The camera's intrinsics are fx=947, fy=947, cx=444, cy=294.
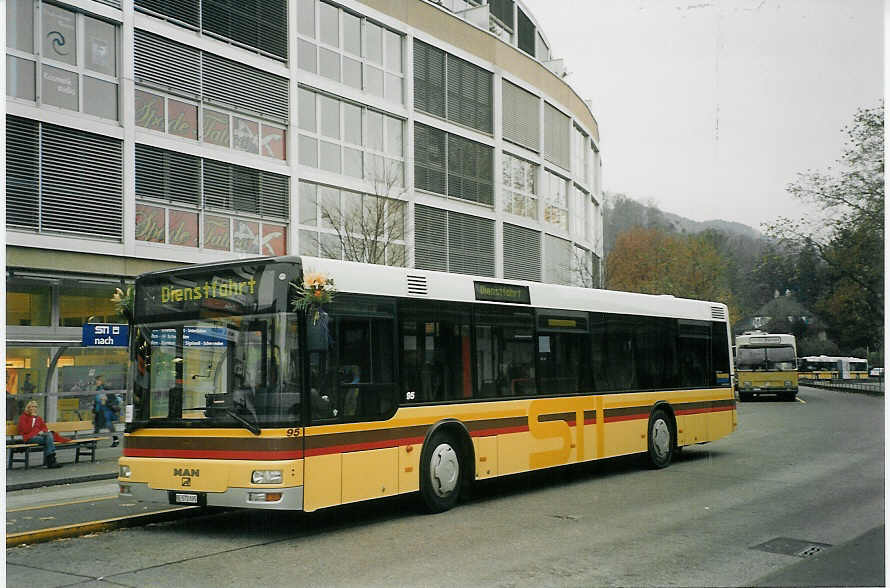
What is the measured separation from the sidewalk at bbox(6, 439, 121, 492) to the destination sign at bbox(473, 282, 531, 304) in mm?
7494

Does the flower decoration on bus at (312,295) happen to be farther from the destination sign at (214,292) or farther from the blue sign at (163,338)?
the blue sign at (163,338)

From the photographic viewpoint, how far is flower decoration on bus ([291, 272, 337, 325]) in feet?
30.6

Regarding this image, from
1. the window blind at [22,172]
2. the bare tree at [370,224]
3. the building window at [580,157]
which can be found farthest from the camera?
the building window at [580,157]

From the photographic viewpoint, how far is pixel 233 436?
9.27 m

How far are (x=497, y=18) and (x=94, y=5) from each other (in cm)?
1720

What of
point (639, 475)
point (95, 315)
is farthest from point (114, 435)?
point (639, 475)

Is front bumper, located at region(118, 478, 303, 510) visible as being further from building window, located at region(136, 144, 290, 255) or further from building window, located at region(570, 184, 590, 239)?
building window, located at region(570, 184, 590, 239)

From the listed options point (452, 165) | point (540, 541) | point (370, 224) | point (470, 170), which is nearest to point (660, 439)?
point (540, 541)

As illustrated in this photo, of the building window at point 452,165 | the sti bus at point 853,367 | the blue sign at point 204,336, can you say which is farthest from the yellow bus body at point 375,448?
the sti bus at point 853,367

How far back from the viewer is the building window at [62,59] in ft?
60.1

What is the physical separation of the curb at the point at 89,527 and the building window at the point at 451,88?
19.2 meters

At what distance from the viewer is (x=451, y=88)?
3017cm

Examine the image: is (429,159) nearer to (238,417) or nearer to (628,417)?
(628,417)

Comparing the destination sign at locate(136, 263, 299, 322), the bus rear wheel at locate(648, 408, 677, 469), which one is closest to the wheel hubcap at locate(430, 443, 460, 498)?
the destination sign at locate(136, 263, 299, 322)
